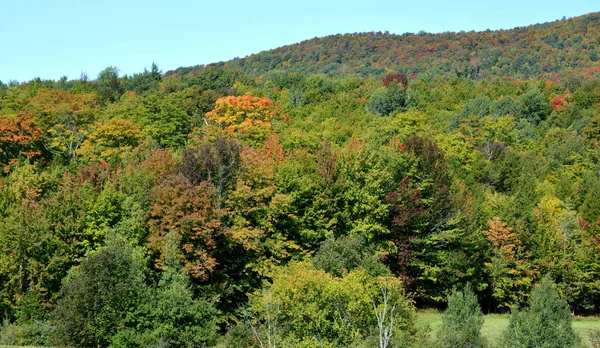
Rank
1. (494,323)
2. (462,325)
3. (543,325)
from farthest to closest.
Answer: (494,323), (462,325), (543,325)

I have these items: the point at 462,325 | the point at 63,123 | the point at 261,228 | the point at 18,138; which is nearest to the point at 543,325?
the point at 462,325

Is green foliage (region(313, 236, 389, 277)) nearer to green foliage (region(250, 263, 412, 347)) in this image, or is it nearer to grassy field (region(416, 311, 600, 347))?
green foliage (region(250, 263, 412, 347))

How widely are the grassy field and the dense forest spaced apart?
5.24 feet

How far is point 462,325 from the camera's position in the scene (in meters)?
30.6

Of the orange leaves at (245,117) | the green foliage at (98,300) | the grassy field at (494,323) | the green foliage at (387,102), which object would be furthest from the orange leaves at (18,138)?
the green foliage at (387,102)

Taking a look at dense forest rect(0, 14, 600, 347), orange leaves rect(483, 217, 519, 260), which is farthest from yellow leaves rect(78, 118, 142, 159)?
orange leaves rect(483, 217, 519, 260)

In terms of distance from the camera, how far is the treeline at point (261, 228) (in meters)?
30.4

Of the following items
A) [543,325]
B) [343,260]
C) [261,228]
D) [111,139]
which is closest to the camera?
[543,325]

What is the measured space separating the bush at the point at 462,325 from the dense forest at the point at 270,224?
9.6 inches

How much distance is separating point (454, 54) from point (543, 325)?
138982mm

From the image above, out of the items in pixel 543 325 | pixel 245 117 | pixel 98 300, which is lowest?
pixel 543 325

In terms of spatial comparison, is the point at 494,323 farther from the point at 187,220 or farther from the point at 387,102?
the point at 387,102

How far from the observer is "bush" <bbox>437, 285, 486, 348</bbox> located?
28.7 meters

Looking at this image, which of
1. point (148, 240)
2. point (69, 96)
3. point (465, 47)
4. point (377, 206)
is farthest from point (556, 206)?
point (465, 47)
